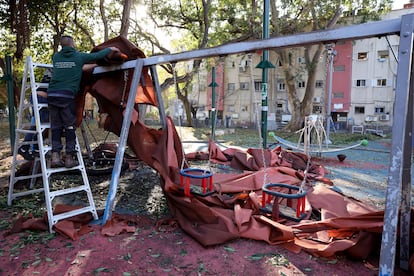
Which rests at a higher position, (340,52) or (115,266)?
(340,52)

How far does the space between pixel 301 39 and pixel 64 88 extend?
8.79 ft

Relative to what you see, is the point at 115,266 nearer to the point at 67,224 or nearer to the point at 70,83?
the point at 67,224

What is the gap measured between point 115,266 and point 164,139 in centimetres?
177

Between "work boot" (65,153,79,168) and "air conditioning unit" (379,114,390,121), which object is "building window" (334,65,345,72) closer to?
"air conditioning unit" (379,114,390,121)

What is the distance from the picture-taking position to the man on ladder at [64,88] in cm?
346

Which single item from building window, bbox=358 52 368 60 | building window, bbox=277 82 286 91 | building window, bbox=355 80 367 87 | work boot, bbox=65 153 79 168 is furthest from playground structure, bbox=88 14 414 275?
building window, bbox=277 82 286 91

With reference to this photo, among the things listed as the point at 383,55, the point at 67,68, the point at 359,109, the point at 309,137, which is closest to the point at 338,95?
the point at 359,109

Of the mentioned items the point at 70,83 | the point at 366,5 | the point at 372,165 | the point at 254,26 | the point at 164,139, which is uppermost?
the point at 366,5

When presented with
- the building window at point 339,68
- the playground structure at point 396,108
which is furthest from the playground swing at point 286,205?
the building window at point 339,68

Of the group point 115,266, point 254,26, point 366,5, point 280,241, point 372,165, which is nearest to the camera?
point 115,266

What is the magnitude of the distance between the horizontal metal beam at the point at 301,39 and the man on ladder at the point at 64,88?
64cm

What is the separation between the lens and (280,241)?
286cm

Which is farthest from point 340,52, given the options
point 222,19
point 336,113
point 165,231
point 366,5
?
point 165,231

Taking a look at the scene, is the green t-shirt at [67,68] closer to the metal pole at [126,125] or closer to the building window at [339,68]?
the metal pole at [126,125]
